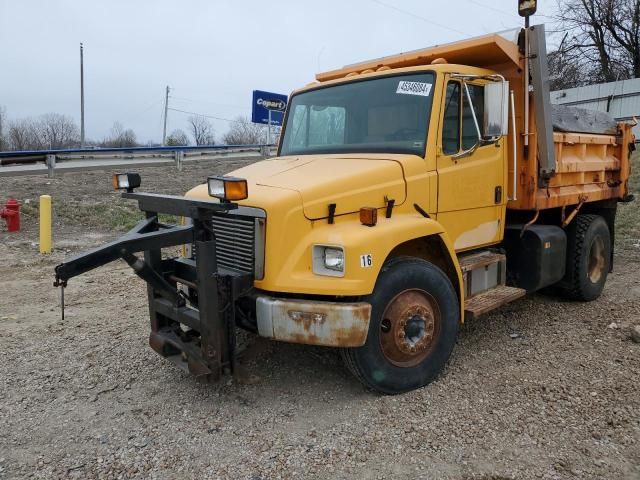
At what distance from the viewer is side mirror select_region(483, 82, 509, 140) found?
14.9ft

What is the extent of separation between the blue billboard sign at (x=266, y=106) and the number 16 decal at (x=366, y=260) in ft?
51.4

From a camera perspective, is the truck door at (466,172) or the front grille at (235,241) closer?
the front grille at (235,241)

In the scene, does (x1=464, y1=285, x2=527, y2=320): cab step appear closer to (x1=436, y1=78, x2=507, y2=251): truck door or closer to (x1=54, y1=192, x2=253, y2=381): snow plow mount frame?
(x1=436, y1=78, x2=507, y2=251): truck door

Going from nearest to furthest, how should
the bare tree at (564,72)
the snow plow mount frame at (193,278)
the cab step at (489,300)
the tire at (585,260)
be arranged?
the snow plow mount frame at (193,278) → the cab step at (489,300) → the tire at (585,260) → the bare tree at (564,72)

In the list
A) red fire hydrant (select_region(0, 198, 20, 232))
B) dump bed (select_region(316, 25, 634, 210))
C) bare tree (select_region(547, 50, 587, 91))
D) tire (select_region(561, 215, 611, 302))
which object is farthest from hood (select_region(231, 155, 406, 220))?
bare tree (select_region(547, 50, 587, 91))

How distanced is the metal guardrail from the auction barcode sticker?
37.7 feet

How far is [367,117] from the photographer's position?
468 cm

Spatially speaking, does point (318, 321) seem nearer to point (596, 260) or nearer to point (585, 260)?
point (585, 260)

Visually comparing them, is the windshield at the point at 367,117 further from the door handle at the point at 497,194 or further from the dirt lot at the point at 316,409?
the dirt lot at the point at 316,409

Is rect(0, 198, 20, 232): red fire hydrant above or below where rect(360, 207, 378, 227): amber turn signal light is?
below

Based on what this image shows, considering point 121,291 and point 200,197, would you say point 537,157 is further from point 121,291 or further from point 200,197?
point 121,291

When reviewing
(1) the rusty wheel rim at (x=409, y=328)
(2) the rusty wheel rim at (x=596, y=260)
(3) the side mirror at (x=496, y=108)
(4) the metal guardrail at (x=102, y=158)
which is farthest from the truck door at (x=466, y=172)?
(4) the metal guardrail at (x=102, y=158)

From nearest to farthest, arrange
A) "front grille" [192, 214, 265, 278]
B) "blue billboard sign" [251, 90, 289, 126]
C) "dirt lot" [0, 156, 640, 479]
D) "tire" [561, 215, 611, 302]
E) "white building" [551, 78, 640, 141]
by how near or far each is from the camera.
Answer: "dirt lot" [0, 156, 640, 479] < "front grille" [192, 214, 265, 278] < "tire" [561, 215, 611, 302] < "blue billboard sign" [251, 90, 289, 126] < "white building" [551, 78, 640, 141]

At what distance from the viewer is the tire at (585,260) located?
6.25 metres
